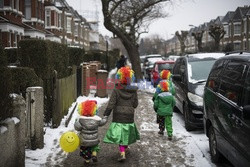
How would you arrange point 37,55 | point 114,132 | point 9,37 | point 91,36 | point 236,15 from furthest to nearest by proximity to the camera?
point 91,36 < point 236,15 < point 9,37 < point 37,55 < point 114,132

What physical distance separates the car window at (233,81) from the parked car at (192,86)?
248cm

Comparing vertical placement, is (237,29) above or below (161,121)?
above

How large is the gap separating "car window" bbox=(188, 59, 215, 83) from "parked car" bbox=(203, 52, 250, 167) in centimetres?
257

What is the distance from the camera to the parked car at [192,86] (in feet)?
26.0

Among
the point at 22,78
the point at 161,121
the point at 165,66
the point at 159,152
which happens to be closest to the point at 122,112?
the point at 159,152

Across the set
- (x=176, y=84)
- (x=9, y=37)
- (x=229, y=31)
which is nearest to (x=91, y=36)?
(x=229, y=31)

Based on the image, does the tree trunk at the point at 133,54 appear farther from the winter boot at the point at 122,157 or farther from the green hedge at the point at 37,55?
the winter boot at the point at 122,157

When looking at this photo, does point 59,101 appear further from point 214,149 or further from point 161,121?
point 214,149

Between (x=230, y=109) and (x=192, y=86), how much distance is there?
3.78 meters

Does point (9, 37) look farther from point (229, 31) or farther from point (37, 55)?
point (229, 31)

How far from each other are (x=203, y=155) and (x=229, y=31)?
6352cm

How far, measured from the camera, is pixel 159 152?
647 cm

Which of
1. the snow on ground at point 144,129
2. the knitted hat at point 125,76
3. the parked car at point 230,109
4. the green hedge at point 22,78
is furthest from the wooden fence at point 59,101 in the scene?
the parked car at point 230,109

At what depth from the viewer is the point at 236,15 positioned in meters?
62.4
